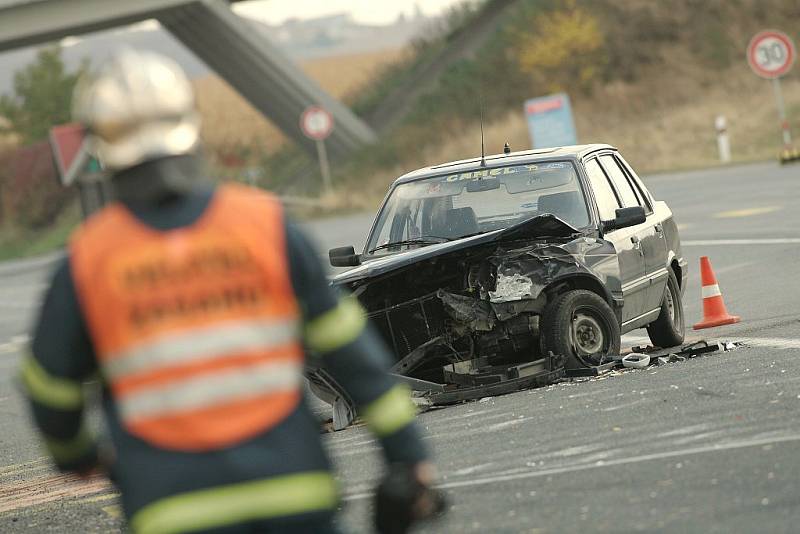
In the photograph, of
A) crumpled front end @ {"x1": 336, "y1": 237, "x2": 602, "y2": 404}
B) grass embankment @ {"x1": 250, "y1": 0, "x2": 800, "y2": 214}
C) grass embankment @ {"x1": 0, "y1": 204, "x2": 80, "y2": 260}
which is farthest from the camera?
grass embankment @ {"x1": 0, "y1": 204, "x2": 80, "y2": 260}

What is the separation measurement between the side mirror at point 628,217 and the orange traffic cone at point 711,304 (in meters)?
2.36

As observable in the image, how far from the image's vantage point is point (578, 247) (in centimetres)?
1010

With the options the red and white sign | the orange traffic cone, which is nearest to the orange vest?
the orange traffic cone

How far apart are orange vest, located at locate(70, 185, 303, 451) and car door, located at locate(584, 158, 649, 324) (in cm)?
756

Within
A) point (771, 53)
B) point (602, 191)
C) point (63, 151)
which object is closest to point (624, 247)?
point (602, 191)

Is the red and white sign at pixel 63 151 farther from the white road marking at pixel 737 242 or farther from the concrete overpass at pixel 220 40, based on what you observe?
the concrete overpass at pixel 220 40

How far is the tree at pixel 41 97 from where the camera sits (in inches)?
2744

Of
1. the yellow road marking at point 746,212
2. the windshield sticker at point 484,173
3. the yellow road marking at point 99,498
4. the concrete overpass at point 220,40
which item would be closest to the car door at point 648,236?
the windshield sticker at point 484,173

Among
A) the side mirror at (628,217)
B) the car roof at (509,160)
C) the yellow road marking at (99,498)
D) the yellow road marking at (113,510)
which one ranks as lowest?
the yellow road marking at (99,498)

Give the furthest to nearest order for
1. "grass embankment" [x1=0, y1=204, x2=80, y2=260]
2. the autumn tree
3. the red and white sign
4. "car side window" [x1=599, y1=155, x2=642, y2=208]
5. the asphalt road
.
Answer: "grass embankment" [x1=0, y1=204, x2=80, y2=260] → the autumn tree → the red and white sign → "car side window" [x1=599, y1=155, x2=642, y2=208] → the asphalt road

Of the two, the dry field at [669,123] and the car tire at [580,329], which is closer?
the car tire at [580,329]

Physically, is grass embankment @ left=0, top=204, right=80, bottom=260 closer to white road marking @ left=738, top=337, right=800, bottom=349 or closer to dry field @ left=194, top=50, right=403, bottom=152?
dry field @ left=194, top=50, right=403, bottom=152

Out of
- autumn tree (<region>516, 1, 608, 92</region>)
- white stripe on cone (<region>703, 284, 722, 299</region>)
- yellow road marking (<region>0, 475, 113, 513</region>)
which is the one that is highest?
autumn tree (<region>516, 1, 608, 92</region>)

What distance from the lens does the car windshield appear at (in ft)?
34.9
